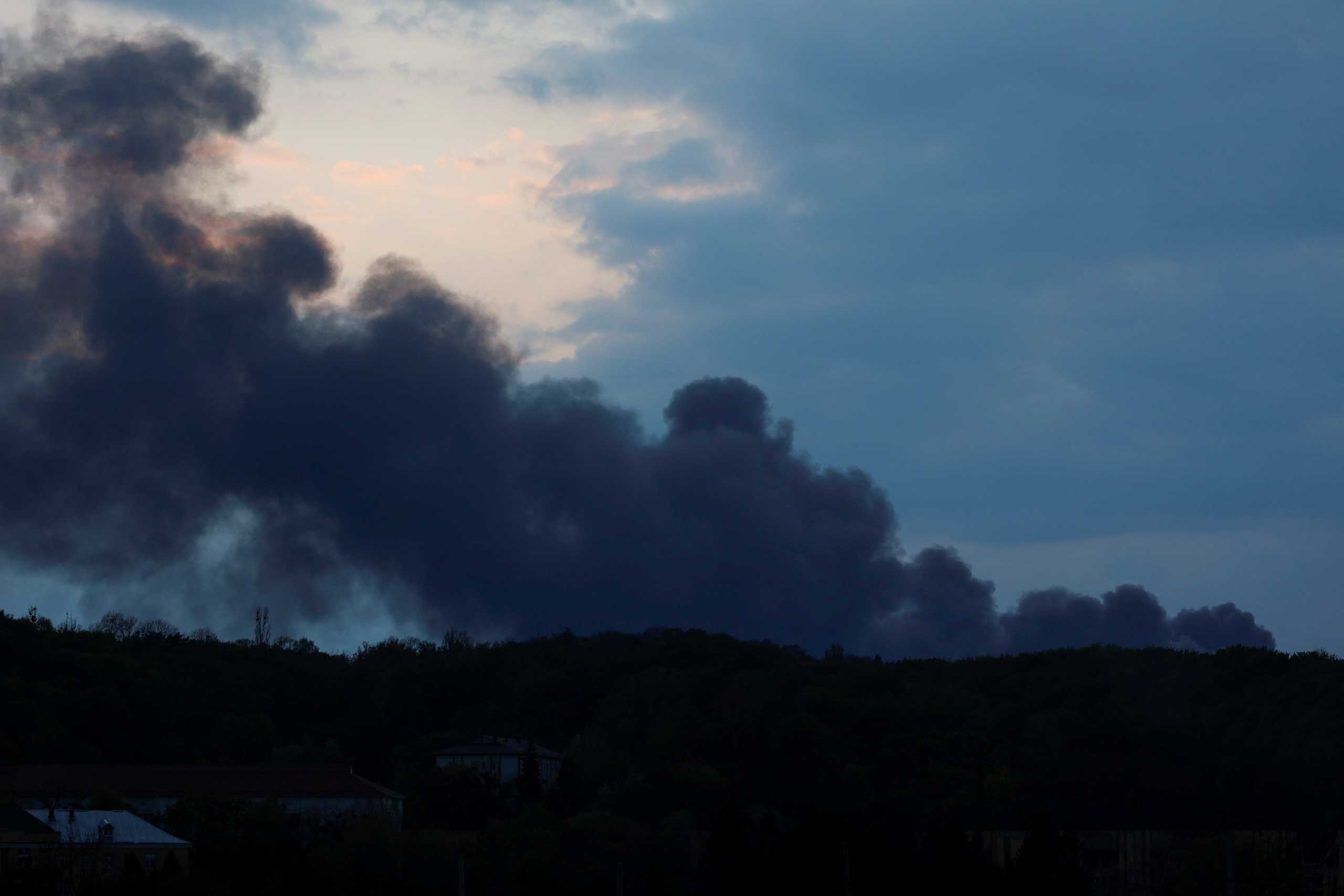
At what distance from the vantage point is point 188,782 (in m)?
113

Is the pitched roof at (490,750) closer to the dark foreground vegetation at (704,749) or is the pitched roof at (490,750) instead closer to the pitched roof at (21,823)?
the dark foreground vegetation at (704,749)

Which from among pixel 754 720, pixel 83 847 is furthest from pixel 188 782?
pixel 754 720

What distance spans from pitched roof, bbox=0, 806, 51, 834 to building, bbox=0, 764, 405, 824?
17272mm

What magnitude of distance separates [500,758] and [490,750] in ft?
5.24

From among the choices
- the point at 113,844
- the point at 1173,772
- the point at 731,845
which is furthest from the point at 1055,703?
the point at 113,844

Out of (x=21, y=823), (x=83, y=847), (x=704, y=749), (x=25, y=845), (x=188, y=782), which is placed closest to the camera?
(x=83, y=847)

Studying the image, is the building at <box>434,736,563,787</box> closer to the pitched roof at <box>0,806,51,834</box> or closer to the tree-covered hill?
the tree-covered hill

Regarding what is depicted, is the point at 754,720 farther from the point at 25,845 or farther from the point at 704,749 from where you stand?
the point at 25,845

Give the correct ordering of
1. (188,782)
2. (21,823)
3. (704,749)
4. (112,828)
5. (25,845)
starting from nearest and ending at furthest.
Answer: (25,845)
(21,823)
(112,828)
(188,782)
(704,749)

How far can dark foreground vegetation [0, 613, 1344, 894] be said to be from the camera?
81375 millimetres

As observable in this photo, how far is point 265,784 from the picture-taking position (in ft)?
367

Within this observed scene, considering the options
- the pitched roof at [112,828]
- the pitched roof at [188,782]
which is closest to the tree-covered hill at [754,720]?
the pitched roof at [188,782]

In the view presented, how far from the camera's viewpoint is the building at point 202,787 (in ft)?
356

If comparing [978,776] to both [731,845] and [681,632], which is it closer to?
[731,845]
